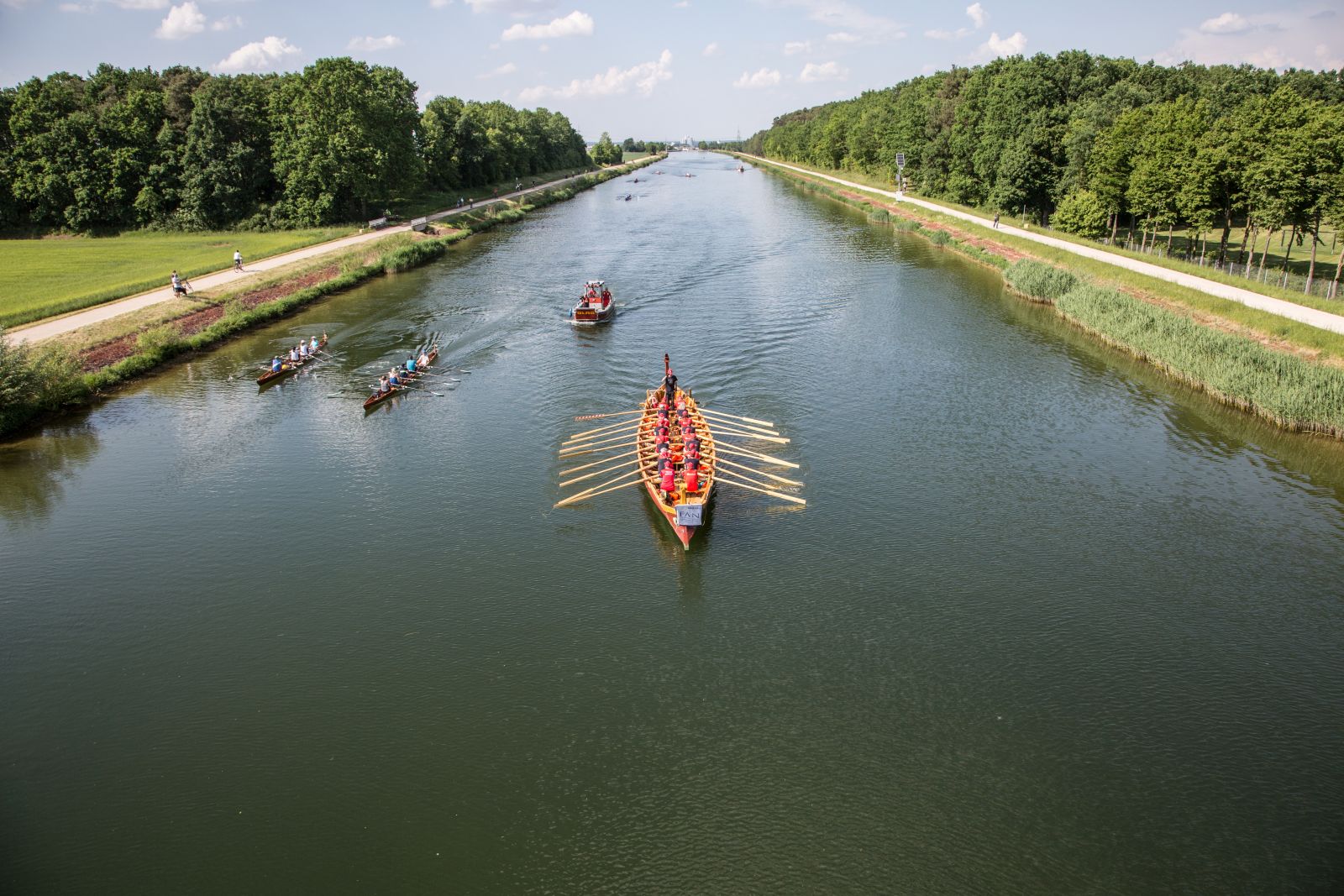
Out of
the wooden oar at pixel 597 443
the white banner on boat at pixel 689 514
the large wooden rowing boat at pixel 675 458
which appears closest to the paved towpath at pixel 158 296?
the wooden oar at pixel 597 443

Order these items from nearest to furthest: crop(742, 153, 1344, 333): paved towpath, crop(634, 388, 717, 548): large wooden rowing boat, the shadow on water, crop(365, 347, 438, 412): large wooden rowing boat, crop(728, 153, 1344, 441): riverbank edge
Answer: crop(634, 388, 717, 548): large wooden rowing boat < the shadow on water < crop(728, 153, 1344, 441): riverbank edge < crop(742, 153, 1344, 333): paved towpath < crop(365, 347, 438, 412): large wooden rowing boat

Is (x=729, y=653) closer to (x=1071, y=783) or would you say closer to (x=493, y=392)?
(x=1071, y=783)

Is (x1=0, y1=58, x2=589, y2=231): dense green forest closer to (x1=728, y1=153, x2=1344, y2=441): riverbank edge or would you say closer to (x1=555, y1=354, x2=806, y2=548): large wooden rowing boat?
(x1=728, y1=153, x2=1344, y2=441): riverbank edge

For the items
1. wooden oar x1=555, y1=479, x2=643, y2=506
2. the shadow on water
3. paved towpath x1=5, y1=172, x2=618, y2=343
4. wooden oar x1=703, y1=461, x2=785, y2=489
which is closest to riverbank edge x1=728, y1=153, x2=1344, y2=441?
wooden oar x1=703, y1=461, x2=785, y2=489

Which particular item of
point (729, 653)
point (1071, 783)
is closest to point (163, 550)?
point (729, 653)

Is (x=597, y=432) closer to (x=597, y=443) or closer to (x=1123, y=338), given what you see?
(x=597, y=443)
